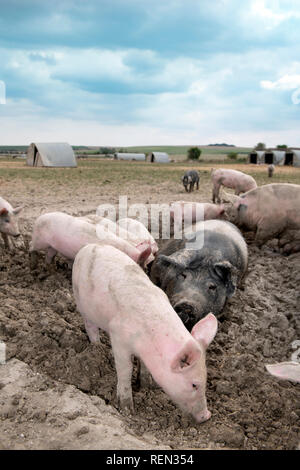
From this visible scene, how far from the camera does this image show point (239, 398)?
10.4 feet

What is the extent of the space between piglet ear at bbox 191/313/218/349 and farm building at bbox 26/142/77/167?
26.7 metres

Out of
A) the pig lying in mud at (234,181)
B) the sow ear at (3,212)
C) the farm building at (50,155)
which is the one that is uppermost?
the farm building at (50,155)

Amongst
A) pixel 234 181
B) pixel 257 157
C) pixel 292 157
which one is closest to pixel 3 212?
pixel 234 181

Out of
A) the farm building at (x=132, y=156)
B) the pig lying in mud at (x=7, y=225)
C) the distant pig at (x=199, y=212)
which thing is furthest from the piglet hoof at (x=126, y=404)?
the farm building at (x=132, y=156)

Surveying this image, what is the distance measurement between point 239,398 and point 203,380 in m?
0.75

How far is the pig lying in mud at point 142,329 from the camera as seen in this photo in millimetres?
2598

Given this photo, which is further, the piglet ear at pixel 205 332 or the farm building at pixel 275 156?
the farm building at pixel 275 156

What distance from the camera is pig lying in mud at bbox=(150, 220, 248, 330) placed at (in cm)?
391

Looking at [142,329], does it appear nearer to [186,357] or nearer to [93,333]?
[186,357]

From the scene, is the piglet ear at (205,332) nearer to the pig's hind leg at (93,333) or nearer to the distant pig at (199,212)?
the pig's hind leg at (93,333)

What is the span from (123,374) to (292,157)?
3898 centimetres

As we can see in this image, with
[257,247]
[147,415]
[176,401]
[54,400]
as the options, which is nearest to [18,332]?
[54,400]

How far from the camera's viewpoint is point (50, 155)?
94.2ft

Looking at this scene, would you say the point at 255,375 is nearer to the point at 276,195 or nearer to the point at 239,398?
the point at 239,398
